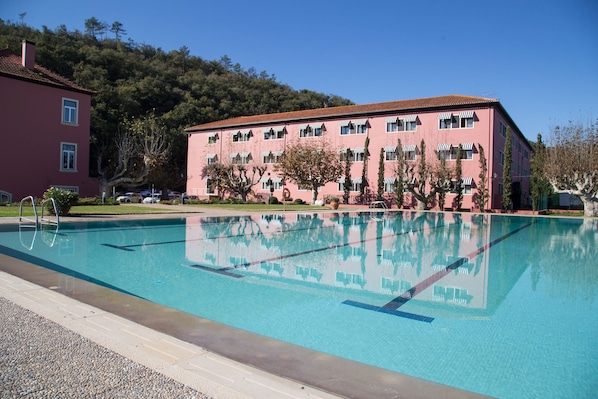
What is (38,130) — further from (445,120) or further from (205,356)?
(445,120)

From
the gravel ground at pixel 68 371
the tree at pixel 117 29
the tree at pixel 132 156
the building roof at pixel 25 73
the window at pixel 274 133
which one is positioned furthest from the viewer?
the tree at pixel 117 29

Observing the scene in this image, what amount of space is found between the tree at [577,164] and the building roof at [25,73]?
106 ft

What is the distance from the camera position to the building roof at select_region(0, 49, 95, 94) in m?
22.6

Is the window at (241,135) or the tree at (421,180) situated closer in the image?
the tree at (421,180)

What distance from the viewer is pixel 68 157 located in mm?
24984

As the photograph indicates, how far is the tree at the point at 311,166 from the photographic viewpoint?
1247 inches

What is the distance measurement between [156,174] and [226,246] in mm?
34215

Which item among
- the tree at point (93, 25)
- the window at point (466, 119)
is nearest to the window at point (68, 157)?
the window at point (466, 119)

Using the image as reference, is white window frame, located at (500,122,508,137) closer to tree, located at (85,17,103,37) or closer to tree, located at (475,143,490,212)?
tree, located at (475,143,490,212)

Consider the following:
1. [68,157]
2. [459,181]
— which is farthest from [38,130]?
[459,181]

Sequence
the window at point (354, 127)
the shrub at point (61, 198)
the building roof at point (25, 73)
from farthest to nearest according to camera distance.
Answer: the window at point (354, 127) < the building roof at point (25, 73) < the shrub at point (61, 198)

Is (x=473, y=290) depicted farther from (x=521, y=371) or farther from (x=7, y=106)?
(x=7, y=106)

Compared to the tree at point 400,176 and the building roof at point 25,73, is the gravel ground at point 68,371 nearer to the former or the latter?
the building roof at point 25,73

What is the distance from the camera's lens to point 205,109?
4903 cm
